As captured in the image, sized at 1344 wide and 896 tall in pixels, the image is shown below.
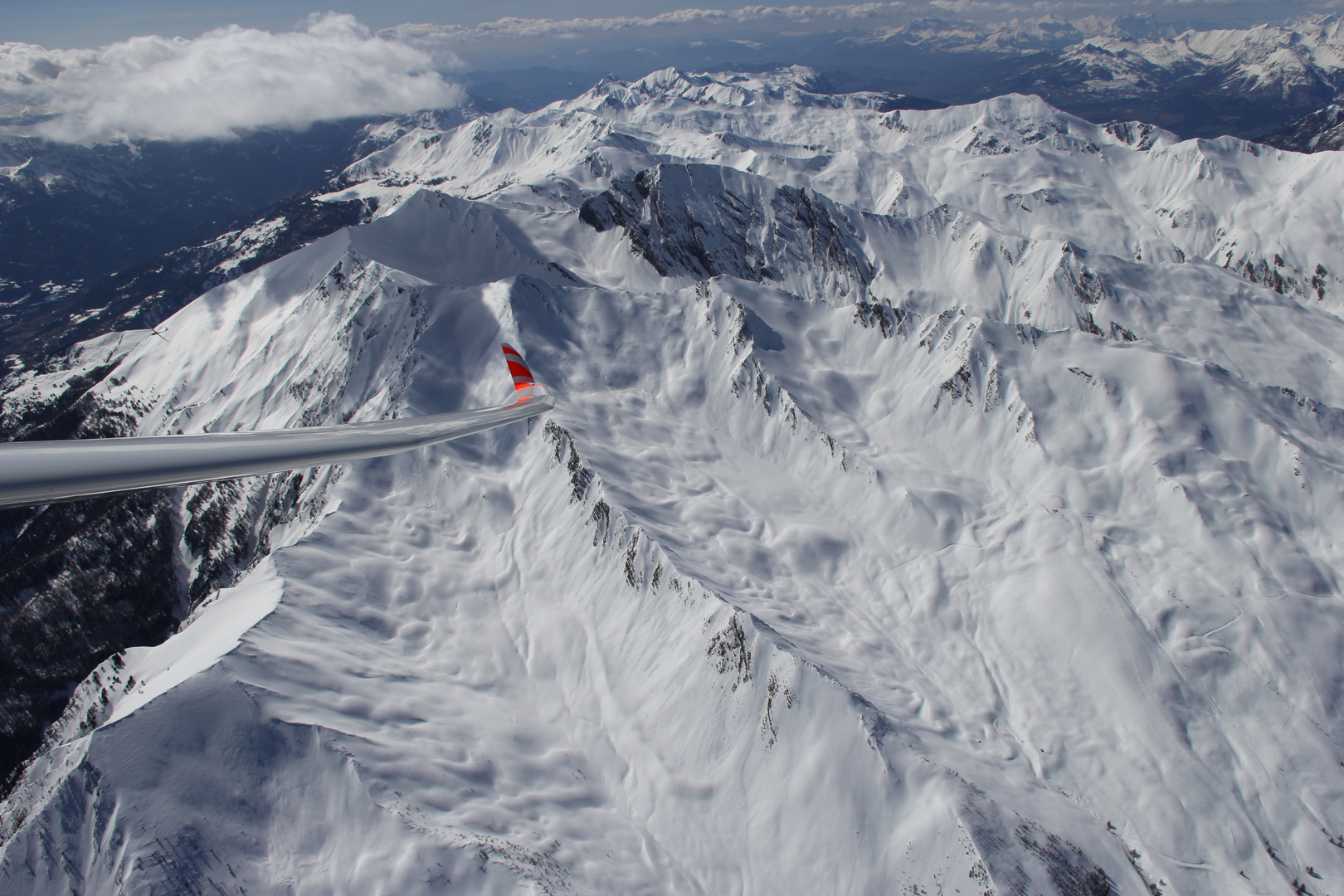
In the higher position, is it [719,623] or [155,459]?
[155,459]

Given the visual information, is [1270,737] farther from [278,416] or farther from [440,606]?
[278,416]

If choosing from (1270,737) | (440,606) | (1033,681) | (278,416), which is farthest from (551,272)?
(1270,737)

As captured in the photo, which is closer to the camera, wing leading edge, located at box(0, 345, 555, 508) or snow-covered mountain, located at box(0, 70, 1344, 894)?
wing leading edge, located at box(0, 345, 555, 508)

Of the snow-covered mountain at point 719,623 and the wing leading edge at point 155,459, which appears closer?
the wing leading edge at point 155,459

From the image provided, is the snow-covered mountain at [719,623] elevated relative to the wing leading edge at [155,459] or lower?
lower

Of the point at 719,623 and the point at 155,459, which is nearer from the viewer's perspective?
the point at 155,459
